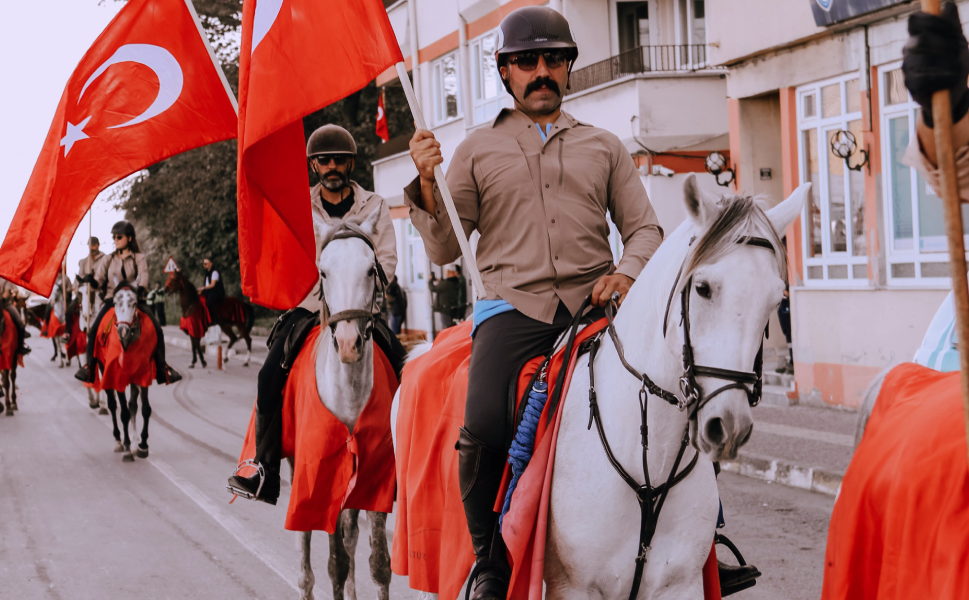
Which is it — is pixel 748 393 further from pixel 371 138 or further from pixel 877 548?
pixel 371 138

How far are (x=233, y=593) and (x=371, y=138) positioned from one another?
3065cm

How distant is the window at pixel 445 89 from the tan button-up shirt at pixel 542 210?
2345 centimetres

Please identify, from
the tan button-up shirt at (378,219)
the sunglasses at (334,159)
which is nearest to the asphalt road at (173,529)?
the tan button-up shirt at (378,219)

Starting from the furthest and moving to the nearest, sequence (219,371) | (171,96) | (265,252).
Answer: (219,371) < (171,96) < (265,252)

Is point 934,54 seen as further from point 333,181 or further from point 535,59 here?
point 333,181

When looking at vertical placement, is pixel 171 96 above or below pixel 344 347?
above

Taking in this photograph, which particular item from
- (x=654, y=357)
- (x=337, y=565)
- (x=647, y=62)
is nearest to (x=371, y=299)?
(x=337, y=565)

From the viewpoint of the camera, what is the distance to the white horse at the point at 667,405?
2914mm

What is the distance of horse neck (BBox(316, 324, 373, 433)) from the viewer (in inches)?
223

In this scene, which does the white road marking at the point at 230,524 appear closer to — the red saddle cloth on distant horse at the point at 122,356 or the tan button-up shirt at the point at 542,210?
the red saddle cloth on distant horse at the point at 122,356

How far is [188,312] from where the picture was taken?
80.4 ft

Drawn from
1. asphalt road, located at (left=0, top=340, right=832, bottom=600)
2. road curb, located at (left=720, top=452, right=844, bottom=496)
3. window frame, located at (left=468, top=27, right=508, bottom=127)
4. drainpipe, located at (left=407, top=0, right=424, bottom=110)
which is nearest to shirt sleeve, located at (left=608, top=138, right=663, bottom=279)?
drainpipe, located at (left=407, top=0, right=424, bottom=110)

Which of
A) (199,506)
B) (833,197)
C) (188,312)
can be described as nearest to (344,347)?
(199,506)

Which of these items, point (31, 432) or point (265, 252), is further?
point (31, 432)
